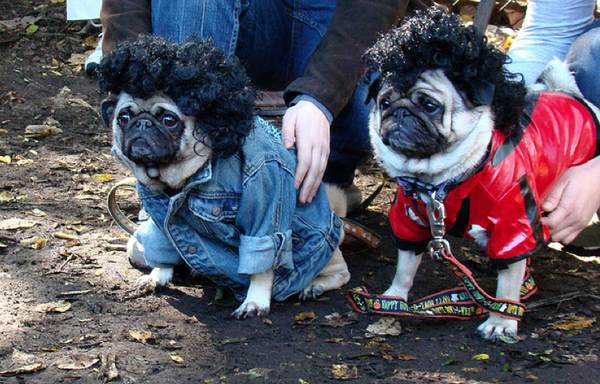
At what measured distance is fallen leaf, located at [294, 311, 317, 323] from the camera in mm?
3074

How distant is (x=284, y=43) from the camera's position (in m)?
3.86

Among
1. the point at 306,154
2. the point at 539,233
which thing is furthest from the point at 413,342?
the point at 306,154

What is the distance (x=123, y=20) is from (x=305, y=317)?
1268 mm

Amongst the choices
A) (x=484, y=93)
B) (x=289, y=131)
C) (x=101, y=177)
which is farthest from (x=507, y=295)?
(x=101, y=177)

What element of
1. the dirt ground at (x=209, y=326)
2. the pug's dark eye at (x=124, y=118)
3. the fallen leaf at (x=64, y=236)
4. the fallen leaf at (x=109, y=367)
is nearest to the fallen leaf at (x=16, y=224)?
the dirt ground at (x=209, y=326)

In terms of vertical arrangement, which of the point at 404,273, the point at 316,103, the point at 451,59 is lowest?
the point at 404,273

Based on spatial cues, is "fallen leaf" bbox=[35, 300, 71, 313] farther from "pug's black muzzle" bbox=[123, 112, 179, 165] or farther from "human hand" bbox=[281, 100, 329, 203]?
"human hand" bbox=[281, 100, 329, 203]

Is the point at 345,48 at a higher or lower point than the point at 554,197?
higher

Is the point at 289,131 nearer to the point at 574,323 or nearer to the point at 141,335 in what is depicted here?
the point at 141,335

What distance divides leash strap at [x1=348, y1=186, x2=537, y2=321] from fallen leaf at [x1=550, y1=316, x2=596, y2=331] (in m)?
0.17

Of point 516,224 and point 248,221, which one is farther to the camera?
point 248,221

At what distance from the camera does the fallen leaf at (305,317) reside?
3.07m

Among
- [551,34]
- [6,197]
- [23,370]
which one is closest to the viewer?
[23,370]

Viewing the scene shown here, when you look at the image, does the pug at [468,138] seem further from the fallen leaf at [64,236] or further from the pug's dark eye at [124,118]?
the fallen leaf at [64,236]
